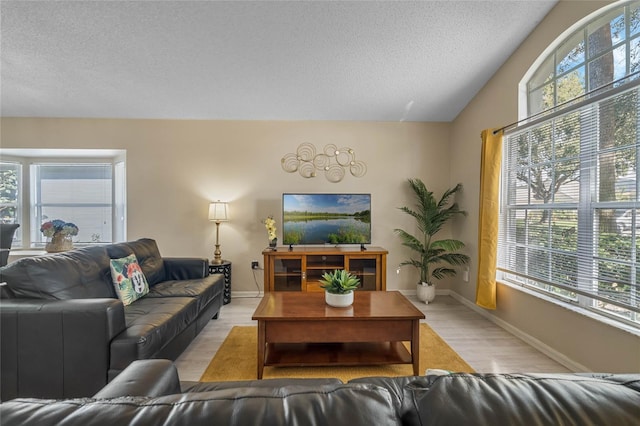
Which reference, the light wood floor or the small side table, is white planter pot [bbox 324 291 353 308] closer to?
the light wood floor

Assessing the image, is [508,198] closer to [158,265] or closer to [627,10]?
[627,10]

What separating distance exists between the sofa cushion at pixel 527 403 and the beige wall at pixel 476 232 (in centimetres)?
194

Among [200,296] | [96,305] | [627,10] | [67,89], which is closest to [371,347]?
[200,296]

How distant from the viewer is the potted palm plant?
361 cm

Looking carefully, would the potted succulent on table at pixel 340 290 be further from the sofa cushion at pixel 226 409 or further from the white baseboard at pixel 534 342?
the white baseboard at pixel 534 342

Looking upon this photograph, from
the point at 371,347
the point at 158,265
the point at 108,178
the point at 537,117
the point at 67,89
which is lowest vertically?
the point at 371,347

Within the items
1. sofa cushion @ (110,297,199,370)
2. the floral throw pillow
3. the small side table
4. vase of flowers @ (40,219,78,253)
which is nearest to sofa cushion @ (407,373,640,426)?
sofa cushion @ (110,297,199,370)

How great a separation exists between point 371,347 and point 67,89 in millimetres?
4308

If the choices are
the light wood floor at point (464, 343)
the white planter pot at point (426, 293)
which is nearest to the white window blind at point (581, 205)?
the light wood floor at point (464, 343)

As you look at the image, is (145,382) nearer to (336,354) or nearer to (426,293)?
(336,354)

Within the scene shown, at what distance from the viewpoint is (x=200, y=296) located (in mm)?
2488

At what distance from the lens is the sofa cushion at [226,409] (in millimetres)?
460

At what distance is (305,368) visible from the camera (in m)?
2.12

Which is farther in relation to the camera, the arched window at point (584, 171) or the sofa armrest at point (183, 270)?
the sofa armrest at point (183, 270)
